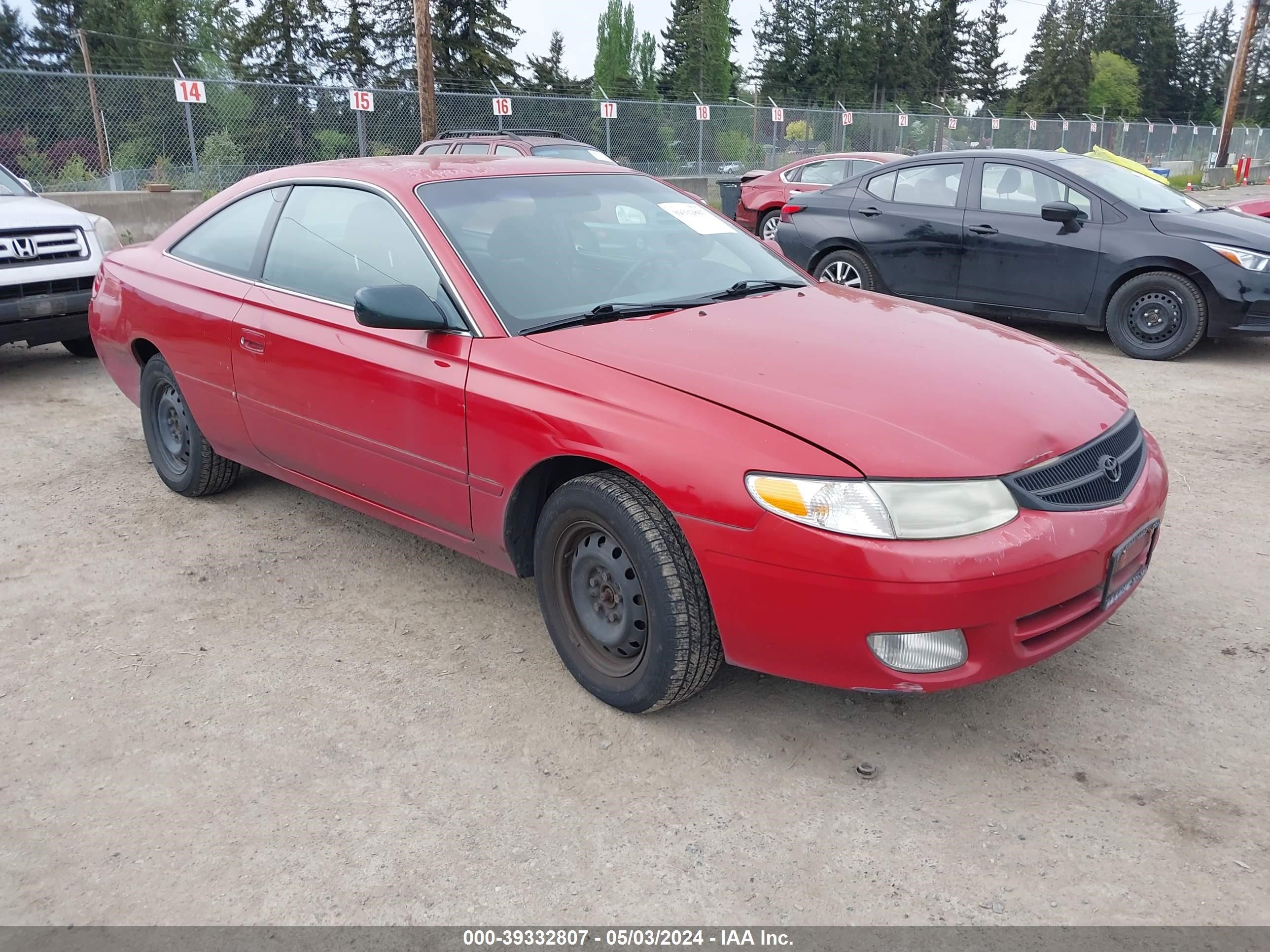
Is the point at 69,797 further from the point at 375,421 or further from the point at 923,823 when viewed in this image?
the point at 923,823

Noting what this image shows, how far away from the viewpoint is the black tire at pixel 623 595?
2734 millimetres

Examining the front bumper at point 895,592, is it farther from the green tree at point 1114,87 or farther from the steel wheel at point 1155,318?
the green tree at point 1114,87

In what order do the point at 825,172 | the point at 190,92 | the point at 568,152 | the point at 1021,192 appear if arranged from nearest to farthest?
the point at 1021,192 → the point at 568,152 → the point at 825,172 → the point at 190,92

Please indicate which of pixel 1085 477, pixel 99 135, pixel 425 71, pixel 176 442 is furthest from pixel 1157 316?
pixel 99 135

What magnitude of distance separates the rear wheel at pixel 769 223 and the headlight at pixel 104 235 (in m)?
8.35

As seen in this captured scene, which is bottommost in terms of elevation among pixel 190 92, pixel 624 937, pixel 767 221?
pixel 624 937

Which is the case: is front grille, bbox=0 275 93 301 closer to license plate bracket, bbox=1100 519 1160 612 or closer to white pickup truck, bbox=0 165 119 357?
white pickup truck, bbox=0 165 119 357

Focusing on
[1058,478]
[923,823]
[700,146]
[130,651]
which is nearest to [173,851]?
[130,651]

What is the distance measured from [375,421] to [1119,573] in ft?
7.80

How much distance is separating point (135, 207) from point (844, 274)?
10366 millimetres

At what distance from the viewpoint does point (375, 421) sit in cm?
351

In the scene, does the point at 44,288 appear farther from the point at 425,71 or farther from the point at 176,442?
the point at 425,71

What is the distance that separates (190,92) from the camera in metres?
14.4

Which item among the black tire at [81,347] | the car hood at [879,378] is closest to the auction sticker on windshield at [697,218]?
the car hood at [879,378]
